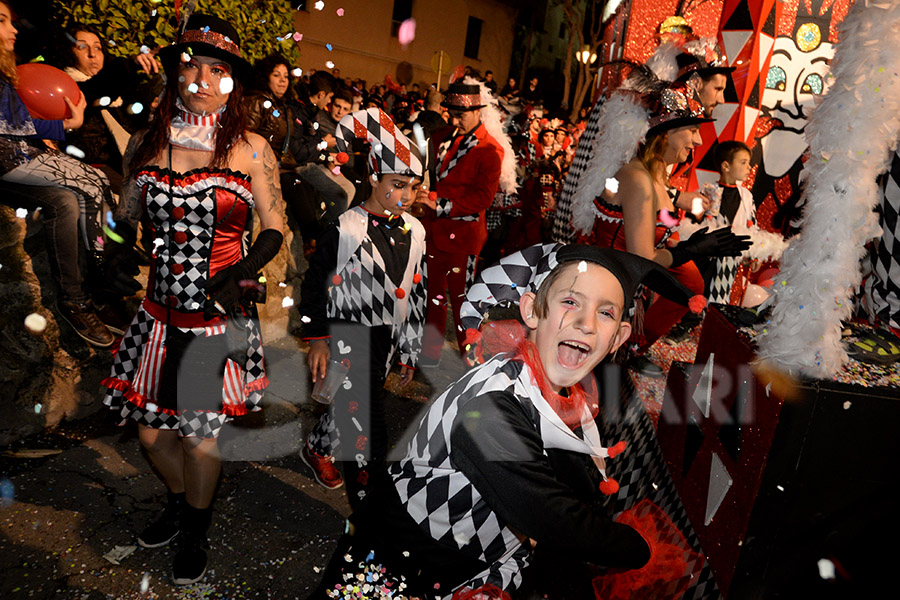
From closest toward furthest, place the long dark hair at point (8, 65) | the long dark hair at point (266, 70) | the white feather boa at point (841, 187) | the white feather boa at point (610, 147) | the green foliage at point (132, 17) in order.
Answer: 1. the white feather boa at point (841, 187)
2. the long dark hair at point (8, 65)
3. the white feather boa at point (610, 147)
4. the green foliage at point (132, 17)
5. the long dark hair at point (266, 70)

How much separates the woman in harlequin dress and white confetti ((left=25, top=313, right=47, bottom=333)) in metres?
1.30

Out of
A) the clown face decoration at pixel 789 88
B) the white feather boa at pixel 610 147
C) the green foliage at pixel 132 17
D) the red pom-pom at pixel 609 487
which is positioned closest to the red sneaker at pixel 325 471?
the red pom-pom at pixel 609 487

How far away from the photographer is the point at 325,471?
10.4 feet

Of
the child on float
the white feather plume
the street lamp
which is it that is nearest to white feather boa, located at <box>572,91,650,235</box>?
the white feather plume

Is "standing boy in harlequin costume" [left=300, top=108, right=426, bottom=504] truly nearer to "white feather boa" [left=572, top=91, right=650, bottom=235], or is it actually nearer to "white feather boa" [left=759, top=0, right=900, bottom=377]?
"white feather boa" [left=572, top=91, right=650, bottom=235]

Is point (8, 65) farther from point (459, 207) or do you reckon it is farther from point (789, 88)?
point (789, 88)

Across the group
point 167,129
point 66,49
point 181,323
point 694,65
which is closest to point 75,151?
point 66,49

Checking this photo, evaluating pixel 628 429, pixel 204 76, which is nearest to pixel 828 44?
pixel 628 429

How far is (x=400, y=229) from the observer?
9.53ft

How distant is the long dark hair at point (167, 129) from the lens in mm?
2301

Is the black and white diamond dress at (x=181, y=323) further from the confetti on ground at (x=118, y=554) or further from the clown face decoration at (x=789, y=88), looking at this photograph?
the clown face decoration at (x=789, y=88)

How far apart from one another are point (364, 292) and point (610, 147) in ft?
5.59

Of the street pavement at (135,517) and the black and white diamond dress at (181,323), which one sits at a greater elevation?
the black and white diamond dress at (181,323)

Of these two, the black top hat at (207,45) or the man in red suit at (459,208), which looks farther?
the man in red suit at (459,208)
